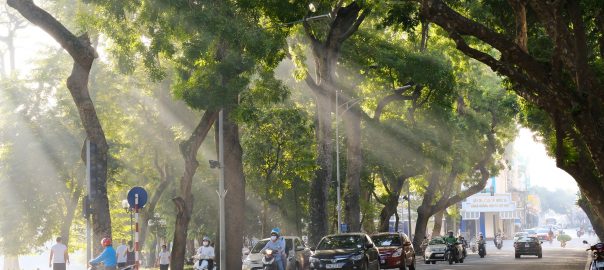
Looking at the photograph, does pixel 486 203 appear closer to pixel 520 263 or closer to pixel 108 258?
pixel 520 263

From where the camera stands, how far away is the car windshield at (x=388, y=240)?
31.2 meters

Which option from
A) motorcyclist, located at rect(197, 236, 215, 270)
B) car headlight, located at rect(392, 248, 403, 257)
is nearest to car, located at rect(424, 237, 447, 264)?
car headlight, located at rect(392, 248, 403, 257)

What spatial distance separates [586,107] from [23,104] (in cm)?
3369

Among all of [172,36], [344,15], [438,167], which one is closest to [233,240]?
[172,36]

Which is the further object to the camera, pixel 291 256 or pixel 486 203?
pixel 486 203

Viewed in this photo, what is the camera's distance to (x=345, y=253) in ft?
79.9

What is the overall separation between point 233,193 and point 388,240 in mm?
7009

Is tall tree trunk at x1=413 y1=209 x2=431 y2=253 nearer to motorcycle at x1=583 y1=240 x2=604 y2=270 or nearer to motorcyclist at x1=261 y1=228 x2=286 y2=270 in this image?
motorcycle at x1=583 y1=240 x2=604 y2=270

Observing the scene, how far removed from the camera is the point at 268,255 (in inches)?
901

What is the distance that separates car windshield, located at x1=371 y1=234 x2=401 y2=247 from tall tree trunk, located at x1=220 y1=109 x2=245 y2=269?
6.24 metres

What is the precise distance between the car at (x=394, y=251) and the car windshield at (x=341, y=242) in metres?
4.33

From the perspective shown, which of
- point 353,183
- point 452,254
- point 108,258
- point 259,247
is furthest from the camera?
point 452,254

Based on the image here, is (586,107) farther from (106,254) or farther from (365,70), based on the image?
(365,70)

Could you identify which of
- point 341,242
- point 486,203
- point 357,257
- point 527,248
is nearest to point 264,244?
point 341,242
